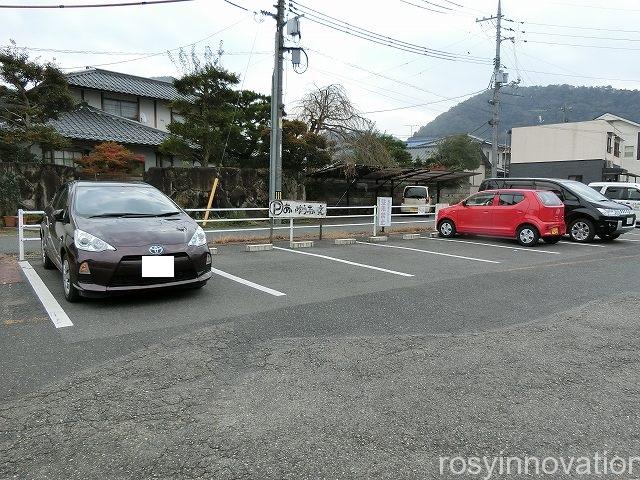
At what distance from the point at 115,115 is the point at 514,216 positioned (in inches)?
802

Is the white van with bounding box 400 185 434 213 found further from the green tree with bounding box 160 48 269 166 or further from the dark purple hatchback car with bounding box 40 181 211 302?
the dark purple hatchback car with bounding box 40 181 211 302

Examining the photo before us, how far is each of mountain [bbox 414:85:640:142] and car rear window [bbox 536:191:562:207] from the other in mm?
40708

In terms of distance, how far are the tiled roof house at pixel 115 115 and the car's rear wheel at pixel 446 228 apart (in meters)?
13.1

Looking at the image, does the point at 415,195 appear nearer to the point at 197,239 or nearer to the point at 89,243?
the point at 197,239

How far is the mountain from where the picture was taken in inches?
2018

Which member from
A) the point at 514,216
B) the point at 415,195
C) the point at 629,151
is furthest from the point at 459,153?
the point at 514,216

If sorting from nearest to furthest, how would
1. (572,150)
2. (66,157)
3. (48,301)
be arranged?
(48,301) → (66,157) → (572,150)

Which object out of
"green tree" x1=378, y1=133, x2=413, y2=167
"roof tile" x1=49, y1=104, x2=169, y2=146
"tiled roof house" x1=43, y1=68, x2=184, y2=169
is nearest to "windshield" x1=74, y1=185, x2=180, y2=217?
"tiled roof house" x1=43, y1=68, x2=184, y2=169

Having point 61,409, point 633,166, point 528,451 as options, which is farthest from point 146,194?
point 633,166

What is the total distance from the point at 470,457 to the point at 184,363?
2.20 meters

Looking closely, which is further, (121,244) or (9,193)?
(9,193)

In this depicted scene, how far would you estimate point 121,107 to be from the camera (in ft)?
79.9

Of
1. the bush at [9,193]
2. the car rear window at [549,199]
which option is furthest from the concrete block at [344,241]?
the bush at [9,193]

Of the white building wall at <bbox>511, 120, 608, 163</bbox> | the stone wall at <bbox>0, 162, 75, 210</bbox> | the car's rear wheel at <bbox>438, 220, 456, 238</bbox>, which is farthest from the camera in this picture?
the white building wall at <bbox>511, 120, 608, 163</bbox>
